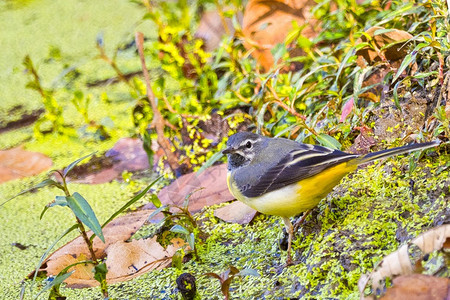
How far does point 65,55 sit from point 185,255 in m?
4.23

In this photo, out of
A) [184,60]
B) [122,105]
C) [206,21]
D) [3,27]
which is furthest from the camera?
[3,27]

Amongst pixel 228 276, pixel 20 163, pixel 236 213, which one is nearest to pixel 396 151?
pixel 228 276

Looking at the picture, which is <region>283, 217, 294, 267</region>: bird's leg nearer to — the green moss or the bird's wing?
the green moss

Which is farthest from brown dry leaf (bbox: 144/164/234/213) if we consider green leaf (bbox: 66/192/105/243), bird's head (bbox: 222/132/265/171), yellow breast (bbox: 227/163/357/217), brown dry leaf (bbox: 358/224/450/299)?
brown dry leaf (bbox: 358/224/450/299)

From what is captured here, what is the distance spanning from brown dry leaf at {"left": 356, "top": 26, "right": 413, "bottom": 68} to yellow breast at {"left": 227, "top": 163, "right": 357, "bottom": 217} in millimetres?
1023

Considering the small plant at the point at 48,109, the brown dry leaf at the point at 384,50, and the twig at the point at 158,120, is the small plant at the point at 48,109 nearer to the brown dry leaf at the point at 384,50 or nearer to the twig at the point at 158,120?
the twig at the point at 158,120

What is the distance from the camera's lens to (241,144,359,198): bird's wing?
2.78 metres

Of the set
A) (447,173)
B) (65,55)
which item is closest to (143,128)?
(447,173)

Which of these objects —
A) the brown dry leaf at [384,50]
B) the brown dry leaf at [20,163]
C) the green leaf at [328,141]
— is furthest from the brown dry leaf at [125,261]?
the brown dry leaf at [20,163]

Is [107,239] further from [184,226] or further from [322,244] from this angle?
[322,244]

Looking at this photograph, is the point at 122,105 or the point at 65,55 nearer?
the point at 122,105

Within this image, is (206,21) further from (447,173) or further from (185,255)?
(447,173)

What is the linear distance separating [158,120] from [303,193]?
67.1 inches

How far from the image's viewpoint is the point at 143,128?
4.39 meters
